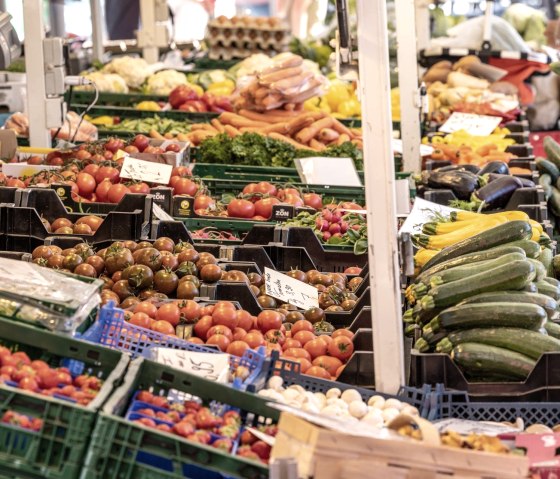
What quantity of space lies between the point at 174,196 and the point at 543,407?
2.90 m

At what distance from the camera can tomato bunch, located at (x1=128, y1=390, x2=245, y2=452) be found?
3.00m

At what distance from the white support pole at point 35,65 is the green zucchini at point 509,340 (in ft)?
13.0

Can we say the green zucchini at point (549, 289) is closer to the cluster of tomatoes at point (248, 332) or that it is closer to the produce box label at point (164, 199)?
the cluster of tomatoes at point (248, 332)

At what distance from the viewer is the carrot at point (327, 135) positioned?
796 cm

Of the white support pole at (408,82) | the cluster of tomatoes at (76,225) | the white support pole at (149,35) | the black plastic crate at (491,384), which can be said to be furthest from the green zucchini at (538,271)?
the white support pole at (149,35)

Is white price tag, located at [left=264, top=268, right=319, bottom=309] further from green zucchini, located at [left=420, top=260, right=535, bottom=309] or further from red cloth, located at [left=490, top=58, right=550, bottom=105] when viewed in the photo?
red cloth, located at [left=490, top=58, right=550, bottom=105]

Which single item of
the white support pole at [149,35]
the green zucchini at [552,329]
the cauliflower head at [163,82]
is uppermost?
the white support pole at [149,35]

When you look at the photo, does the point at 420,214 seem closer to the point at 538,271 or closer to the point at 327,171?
the point at 538,271

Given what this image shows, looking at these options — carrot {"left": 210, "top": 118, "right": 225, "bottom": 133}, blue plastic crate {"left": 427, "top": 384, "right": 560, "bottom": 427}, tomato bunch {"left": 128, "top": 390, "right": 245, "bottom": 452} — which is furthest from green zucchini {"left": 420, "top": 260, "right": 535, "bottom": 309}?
carrot {"left": 210, "top": 118, "right": 225, "bottom": 133}

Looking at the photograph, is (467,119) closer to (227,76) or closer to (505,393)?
(227,76)

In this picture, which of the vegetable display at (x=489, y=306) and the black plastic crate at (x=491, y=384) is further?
the vegetable display at (x=489, y=306)

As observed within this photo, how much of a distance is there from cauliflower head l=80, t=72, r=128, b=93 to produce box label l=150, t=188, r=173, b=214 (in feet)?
12.5

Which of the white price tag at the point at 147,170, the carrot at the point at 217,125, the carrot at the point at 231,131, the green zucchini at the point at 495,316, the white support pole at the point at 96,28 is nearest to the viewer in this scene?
the green zucchini at the point at 495,316

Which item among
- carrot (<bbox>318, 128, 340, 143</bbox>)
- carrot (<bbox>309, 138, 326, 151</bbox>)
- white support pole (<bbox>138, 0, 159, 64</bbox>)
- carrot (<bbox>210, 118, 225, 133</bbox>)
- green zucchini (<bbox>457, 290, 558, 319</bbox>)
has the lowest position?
green zucchini (<bbox>457, 290, 558, 319</bbox>)
